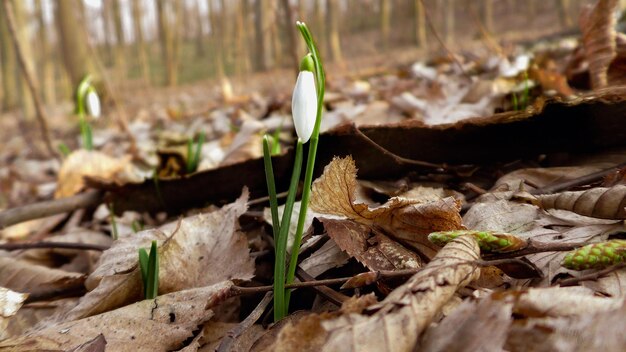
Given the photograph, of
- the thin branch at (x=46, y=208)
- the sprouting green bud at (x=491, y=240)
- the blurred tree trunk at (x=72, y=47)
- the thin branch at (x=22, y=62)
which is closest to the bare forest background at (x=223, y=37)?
the blurred tree trunk at (x=72, y=47)

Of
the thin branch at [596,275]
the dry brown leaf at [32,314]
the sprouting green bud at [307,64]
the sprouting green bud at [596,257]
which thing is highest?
the sprouting green bud at [307,64]

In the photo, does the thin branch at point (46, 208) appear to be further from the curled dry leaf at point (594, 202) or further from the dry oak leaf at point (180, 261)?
the curled dry leaf at point (594, 202)

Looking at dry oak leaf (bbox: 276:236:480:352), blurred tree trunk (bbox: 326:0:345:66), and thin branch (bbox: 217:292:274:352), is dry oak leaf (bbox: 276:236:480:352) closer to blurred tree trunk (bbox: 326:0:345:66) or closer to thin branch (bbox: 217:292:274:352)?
thin branch (bbox: 217:292:274:352)

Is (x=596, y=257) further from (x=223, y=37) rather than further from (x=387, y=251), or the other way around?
(x=223, y=37)

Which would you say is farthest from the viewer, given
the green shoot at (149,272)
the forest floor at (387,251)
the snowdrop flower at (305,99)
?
the green shoot at (149,272)

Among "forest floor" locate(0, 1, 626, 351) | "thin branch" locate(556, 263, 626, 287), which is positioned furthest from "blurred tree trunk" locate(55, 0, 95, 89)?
"thin branch" locate(556, 263, 626, 287)

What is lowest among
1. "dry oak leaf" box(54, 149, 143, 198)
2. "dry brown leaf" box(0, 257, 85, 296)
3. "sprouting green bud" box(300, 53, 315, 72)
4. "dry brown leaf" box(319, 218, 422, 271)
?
"dry brown leaf" box(0, 257, 85, 296)
